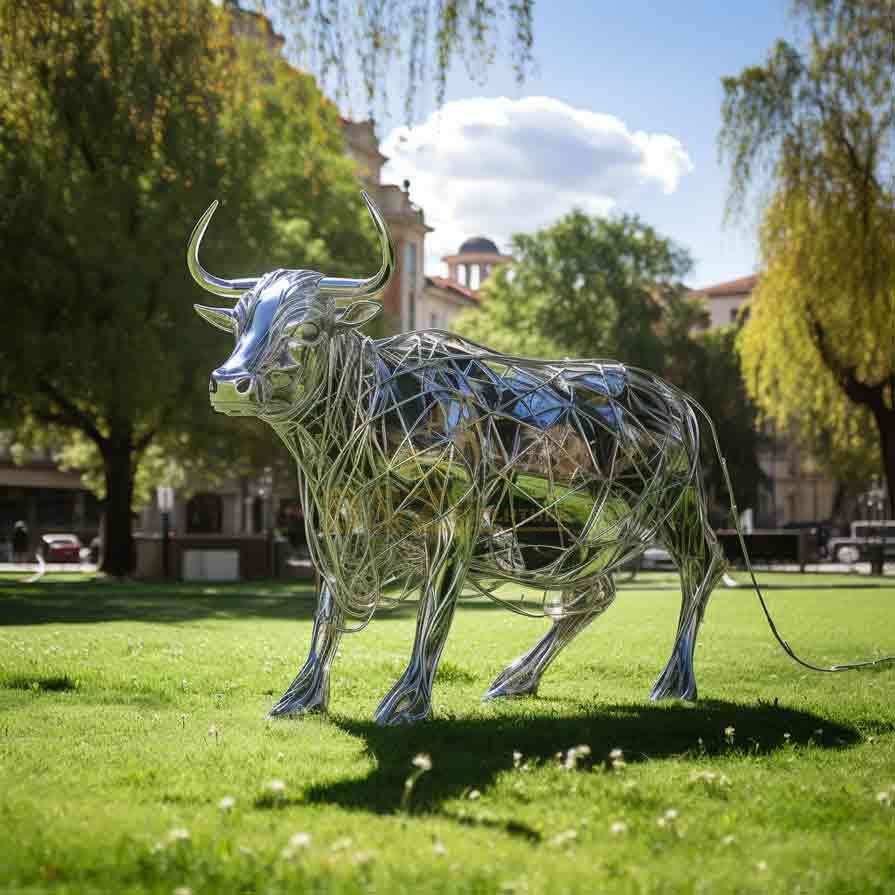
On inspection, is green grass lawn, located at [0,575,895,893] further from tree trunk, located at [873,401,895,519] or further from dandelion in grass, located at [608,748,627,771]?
tree trunk, located at [873,401,895,519]

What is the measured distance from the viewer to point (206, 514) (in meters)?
60.1

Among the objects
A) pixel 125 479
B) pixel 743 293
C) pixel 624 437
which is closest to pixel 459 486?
pixel 624 437

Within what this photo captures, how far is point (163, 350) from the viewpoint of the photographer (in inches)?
1047

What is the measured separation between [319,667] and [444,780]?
7.46 ft

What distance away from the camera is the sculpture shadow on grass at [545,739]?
18.2 ft

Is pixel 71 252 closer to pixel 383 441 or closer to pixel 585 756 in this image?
pixel 383 441

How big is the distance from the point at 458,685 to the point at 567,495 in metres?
2.39

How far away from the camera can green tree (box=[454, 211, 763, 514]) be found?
52.0m

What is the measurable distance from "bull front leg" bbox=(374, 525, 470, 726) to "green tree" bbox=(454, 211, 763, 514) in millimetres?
43539

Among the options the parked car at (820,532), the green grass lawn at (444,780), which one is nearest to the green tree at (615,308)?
the parked car at (820,532)

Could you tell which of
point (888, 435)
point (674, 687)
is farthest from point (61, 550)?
point (674, 687)

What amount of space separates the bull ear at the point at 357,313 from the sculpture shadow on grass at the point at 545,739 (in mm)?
2410

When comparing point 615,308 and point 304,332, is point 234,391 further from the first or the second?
point 615,308

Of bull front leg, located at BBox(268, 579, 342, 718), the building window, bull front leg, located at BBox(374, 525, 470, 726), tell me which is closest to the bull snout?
bull front leg, located at BBox(374, 525, 470, 726)
